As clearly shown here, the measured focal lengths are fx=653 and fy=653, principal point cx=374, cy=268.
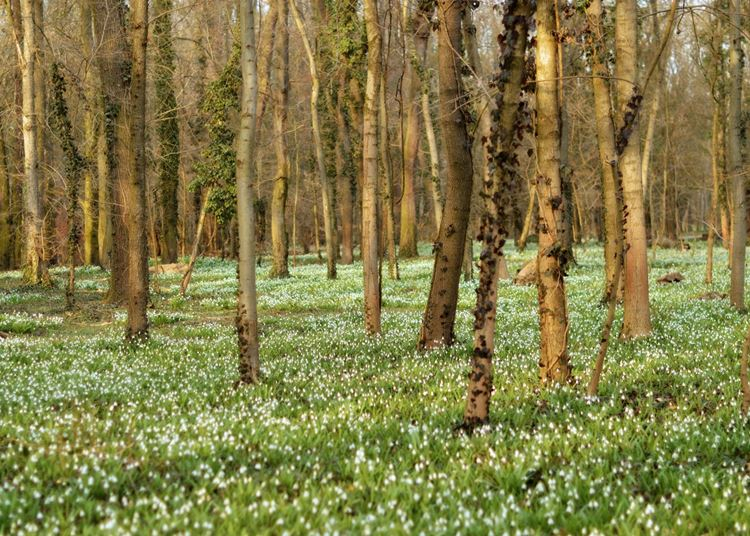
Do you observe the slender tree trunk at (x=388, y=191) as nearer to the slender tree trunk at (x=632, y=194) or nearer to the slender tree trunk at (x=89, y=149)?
the slender tree trunk at (x=632, y=194)

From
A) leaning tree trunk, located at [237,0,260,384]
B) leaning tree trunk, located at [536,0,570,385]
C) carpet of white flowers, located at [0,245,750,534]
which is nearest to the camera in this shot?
carpet of white flowers, located at [0,245,750,534]

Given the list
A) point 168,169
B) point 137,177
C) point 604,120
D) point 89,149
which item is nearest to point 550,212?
point 604,120

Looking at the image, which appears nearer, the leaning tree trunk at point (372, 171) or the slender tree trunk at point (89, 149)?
the leaning tree trunk at point (372, 171)

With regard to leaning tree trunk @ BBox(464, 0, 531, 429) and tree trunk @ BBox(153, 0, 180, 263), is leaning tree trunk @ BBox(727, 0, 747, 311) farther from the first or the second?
tree trunk @ BBox(153, 0, 180, 263)

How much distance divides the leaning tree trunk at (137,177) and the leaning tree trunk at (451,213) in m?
5.31

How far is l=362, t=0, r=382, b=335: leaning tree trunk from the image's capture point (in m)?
12.1

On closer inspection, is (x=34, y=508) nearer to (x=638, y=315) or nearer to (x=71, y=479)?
(x=71, y=479)

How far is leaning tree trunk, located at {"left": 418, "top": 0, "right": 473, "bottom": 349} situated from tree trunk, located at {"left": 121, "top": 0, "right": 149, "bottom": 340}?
209 inches

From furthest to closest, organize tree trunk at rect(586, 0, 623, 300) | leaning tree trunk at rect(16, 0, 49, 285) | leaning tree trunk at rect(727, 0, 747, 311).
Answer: leaning tree trunk at rect(16, 0, 49, 285)
leaning tree trunk at rect(727, 0, 747, 311)
tree trunk at rect(586, 0, 623, 300)

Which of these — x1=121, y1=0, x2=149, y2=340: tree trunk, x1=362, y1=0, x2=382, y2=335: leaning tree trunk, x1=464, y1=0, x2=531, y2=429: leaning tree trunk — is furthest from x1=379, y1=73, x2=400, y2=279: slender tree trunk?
x1=464, y1=0, x2=531, y2=429: leaning tree trunk

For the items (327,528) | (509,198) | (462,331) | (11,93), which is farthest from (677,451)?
(11,93)

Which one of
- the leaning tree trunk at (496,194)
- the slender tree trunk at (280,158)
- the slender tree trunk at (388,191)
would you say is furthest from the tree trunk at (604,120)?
the slender tree trunk at (280,158)

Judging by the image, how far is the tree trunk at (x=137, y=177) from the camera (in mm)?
11961

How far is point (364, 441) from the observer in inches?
Result: 239
